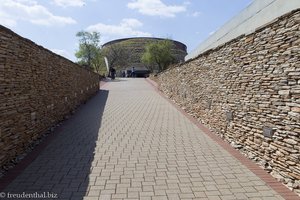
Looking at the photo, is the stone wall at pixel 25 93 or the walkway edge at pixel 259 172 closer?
the walkway edge at pixel 259 172

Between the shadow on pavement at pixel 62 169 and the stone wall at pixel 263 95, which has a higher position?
the stone wall at pixel 263 95

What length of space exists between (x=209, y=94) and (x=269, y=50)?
380 cm

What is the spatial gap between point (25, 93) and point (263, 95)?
5.11 metres

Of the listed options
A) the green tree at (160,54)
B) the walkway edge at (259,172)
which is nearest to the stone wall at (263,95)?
the walkway edge at (259,172)

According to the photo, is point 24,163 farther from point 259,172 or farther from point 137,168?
point 259,172

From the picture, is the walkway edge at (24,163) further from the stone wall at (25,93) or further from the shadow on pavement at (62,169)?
the stone wall at (25,93)

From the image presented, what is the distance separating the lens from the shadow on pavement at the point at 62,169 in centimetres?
463

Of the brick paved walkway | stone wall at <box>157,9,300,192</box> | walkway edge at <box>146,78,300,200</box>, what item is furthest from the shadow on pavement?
stone wall at <box>157,9,300,192</box>

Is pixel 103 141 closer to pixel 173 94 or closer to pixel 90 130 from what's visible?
pixel 90 130

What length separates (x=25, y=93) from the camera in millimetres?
6852

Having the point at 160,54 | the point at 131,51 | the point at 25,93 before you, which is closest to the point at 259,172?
the point at 25,93

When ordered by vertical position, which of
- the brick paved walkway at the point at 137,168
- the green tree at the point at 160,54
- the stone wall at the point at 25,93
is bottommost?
the brick paved walkway at the point at 137,168

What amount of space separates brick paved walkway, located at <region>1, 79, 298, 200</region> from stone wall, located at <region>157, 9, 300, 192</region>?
1.61 feet

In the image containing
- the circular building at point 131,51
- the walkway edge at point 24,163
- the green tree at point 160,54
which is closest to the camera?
the walkway edge at point 24,163
